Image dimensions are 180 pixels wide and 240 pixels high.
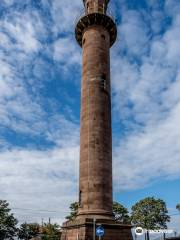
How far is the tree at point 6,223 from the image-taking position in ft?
199

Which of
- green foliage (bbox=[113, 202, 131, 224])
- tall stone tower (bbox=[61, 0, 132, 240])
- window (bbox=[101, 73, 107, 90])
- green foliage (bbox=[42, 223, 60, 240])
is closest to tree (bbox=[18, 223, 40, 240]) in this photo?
green foliage (bbox=[42, 223, 60, 240])

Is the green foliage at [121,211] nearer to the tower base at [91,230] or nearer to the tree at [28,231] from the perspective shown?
the tree at [28,231]

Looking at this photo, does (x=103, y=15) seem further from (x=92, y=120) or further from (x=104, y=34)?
(x=92, y=120)

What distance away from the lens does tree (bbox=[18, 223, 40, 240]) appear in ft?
217

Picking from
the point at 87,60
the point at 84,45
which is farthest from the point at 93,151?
the point at 84,45

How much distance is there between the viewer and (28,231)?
225ft

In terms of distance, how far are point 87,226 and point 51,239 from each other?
4402cm

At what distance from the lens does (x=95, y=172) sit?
25.8 meters

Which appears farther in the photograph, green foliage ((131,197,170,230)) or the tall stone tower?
green foliage ((131,197,170,230))

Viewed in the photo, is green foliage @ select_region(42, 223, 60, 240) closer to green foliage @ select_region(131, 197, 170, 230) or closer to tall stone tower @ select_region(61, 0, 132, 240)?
green foliage @ select_region(131, 197, 170, 230)

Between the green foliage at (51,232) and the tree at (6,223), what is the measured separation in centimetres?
672

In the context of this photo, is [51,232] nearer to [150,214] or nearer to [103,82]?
[150,214]

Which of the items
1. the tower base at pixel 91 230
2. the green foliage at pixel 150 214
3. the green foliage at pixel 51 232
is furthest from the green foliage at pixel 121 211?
the tower base at pixel 91 230

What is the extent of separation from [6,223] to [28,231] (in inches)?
374
